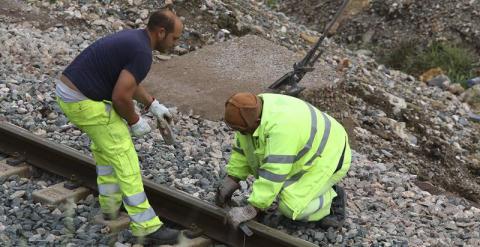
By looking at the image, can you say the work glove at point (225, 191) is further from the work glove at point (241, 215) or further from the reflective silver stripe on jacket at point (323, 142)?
the reflective silver stripe on jacket at point (323, 142)

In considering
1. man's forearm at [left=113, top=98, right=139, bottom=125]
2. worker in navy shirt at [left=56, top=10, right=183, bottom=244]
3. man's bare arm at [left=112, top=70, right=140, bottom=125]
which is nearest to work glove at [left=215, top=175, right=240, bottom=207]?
worker in navy shirt at [left=56, top=10, right=183, bottom=244]

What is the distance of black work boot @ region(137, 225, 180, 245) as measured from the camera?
5.39 m

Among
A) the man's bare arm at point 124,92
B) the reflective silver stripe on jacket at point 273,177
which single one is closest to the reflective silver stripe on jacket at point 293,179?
the reflective silver stripe on jacket at point 273,177

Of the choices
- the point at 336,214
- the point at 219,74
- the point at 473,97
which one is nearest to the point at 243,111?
the point at 336,214

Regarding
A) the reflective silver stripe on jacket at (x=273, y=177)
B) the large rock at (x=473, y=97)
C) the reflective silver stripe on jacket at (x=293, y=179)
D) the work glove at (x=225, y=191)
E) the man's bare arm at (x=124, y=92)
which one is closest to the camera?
the man's bare arm at (x=124, y=92)

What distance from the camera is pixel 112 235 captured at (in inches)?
216

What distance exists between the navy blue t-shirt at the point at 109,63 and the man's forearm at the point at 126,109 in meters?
0.16

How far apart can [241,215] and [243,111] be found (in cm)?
75

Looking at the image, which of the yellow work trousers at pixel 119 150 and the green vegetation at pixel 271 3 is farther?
the green vegetation at pixel 271 3

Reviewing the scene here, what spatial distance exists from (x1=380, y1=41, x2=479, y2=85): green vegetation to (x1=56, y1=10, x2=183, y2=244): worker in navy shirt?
363 inches

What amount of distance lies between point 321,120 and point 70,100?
1773mm

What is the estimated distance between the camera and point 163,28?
16.5 feet

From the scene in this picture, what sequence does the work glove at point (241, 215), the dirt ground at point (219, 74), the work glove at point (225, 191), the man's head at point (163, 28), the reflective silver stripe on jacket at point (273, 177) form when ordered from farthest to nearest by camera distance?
1. the dirt ground at point (219, 74)
2. the work glove at point (225, 191)
3. the work glove at point (241, 215)
4. the reflective silver stripe on jacket at point (273, 177)
5. the man's head at point (163, 28)

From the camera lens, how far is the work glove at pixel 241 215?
531 cm
